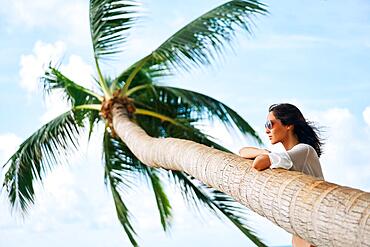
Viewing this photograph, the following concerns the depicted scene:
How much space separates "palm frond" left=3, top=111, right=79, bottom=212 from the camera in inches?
346

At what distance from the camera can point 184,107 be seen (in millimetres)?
9195

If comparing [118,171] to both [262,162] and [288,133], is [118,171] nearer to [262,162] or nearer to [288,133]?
[288,133]

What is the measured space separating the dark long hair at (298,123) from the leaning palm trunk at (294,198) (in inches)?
10.9

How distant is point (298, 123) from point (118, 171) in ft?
18.8

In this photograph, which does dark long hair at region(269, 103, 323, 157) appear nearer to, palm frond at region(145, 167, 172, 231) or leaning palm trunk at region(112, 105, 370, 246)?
leaning palm trunk at region(112, 105, 370, 246)

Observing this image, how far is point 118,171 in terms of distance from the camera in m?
9.39

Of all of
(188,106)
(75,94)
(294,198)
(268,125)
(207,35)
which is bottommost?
(294,198)

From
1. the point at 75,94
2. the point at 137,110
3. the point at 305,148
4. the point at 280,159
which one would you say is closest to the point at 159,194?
the point at 137,110

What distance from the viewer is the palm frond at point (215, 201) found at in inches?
319

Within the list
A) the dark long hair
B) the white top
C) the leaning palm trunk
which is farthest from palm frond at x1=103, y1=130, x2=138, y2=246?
the white top

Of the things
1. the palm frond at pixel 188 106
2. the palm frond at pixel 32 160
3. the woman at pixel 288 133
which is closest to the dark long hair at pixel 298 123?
the woman at pixel 288 133

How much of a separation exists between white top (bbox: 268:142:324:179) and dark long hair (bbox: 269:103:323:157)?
0.44ft

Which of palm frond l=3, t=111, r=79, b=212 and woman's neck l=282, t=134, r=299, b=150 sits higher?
palm frond l=3, t=111, r=79, b=212

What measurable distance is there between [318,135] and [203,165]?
2.34ft
